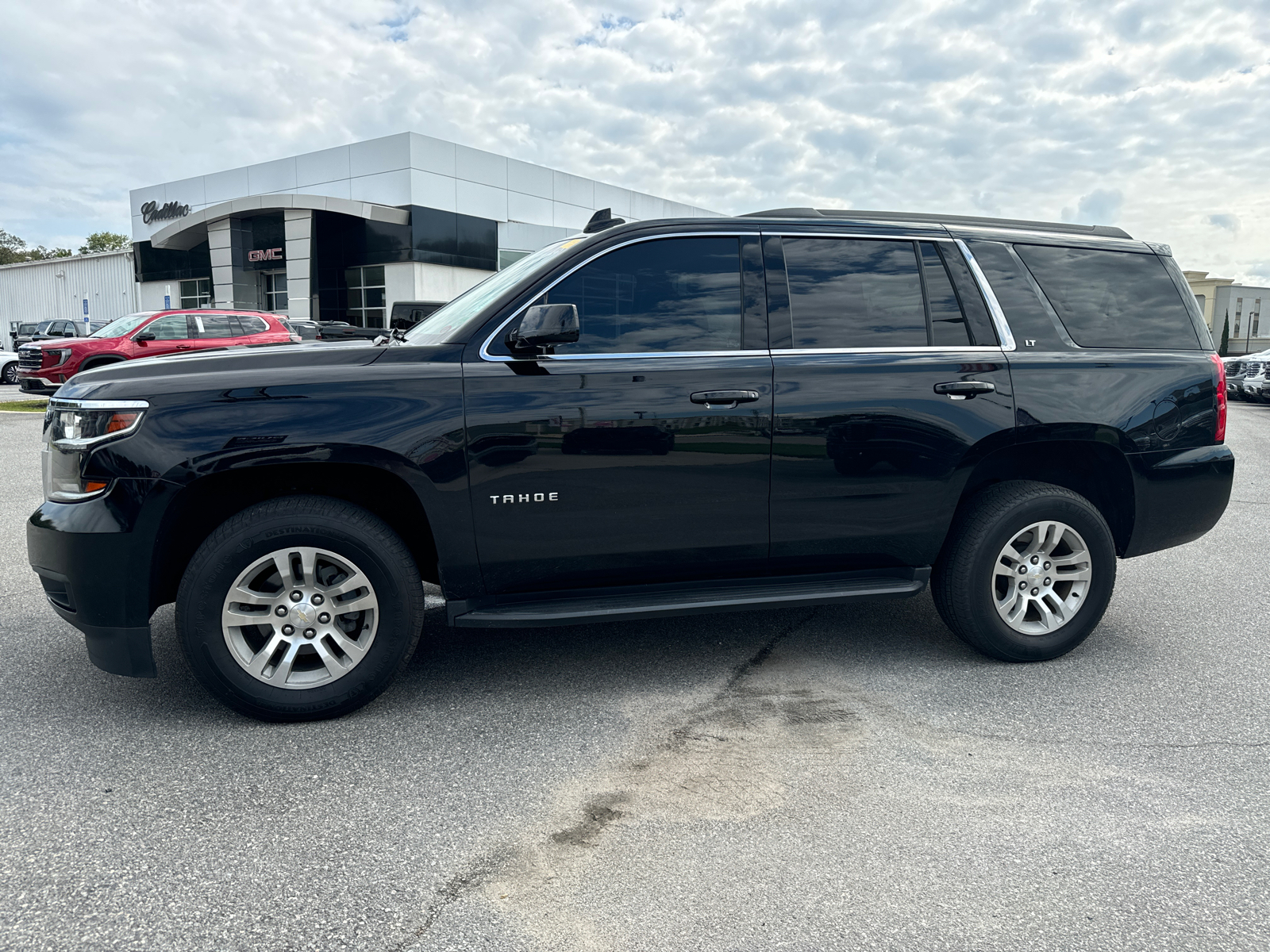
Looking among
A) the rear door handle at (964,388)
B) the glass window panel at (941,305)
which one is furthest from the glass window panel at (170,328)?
the rear door handle at (964,388)

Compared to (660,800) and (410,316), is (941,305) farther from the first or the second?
(410,316)

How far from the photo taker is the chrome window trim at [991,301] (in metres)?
4.09

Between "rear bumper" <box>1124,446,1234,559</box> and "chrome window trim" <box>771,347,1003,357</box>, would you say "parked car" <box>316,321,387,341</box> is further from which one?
"rear bumper" <box>1124,446,1234,559</box>

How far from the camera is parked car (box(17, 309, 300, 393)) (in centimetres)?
1789

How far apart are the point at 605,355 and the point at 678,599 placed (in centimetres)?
105

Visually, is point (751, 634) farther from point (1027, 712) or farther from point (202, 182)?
point (202, 182)

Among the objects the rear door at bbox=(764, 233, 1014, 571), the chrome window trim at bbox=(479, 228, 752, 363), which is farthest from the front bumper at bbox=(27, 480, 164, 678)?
the rear door at bbox=(764, 233, 1014, 571)

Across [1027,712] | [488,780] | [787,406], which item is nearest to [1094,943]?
[1027,712]

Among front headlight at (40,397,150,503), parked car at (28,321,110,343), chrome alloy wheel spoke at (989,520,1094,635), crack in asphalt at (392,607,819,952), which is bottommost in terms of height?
crack in asphalt at (392,607,819,952)

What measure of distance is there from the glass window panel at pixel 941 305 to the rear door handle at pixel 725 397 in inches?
37.2

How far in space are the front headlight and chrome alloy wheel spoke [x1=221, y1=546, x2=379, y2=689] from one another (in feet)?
2.11

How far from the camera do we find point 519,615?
354 cm

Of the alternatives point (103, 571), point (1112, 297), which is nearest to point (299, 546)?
point (103, 571)

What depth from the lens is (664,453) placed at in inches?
142
